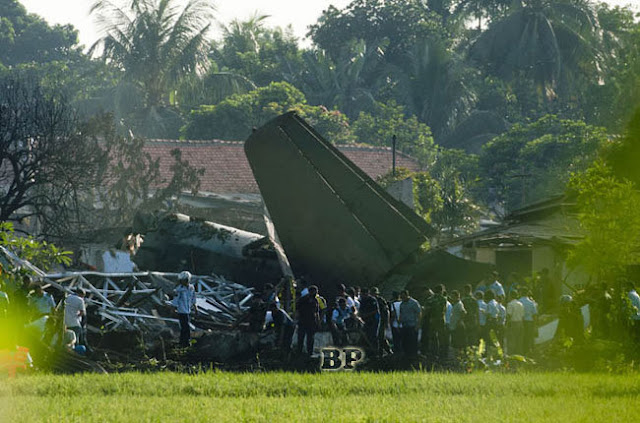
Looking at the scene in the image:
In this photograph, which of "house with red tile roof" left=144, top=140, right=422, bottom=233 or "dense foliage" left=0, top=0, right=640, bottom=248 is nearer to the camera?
"house with red tile roof" left=144, top=140, right=422, bottom=233

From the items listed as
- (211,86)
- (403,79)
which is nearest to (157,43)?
(211,86)

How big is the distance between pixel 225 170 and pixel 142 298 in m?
31.7

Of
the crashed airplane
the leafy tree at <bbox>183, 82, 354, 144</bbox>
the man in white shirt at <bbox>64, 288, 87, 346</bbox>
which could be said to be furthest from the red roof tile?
the man in white shirt at <bbox>64, 288, 87, 346</bbox>

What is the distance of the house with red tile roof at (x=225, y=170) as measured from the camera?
156 ft

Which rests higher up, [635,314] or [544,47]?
[544,47]

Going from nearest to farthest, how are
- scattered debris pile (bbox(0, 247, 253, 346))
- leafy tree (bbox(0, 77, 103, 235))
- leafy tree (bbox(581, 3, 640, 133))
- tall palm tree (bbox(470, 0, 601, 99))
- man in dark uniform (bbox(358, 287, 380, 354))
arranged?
man in dark uniform (bbox(358, 287, 380, 354)), scattered debris pile (bbox(0, 247, 253, 346)), leafy tree (bbox(0, 77, 103, 235)), leafy tree (bbox(581, 3, 640, 133)), tall palm tree (bbox(470, 0, 601, 99))

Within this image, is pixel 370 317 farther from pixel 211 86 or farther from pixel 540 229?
pixel 211 86

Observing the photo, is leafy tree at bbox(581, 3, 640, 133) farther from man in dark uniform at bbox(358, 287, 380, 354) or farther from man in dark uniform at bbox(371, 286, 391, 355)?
man in dark uniform at bbox(358, 287, 380, 354)

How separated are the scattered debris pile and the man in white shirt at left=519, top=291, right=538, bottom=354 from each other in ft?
21.9

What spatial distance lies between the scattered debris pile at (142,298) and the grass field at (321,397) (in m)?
5.68

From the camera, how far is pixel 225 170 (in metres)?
56.0

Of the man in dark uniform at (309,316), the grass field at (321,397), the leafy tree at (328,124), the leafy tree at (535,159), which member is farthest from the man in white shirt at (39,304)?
the leafy tree at (328,124)

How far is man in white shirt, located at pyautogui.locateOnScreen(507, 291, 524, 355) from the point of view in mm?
21845

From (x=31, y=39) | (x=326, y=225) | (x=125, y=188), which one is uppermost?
(x=31, y=39)
